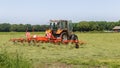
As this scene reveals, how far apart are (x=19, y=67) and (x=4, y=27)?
8928 centimetres

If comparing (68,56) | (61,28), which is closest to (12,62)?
(68,56)

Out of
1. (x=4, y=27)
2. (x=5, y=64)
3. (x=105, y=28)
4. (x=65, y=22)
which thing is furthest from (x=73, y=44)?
(x=105, y=28)

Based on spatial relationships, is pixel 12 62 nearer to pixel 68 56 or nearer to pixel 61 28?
pixel 68 56

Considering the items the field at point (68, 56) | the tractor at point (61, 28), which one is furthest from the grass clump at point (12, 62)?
the tractor at point (61, 28)

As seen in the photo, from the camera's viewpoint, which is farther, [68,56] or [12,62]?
[68,56]

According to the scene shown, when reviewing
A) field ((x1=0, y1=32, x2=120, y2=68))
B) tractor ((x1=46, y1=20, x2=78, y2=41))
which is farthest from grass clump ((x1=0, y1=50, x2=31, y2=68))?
tractor ((x1=46, y1=20, x2=78, y2=41))

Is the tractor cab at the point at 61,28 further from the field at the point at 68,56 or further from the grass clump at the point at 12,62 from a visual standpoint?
the grass clump at the point at 12,62

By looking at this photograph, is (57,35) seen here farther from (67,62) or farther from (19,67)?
(19,67)

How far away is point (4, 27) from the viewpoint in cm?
9638

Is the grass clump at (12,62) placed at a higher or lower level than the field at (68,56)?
higher

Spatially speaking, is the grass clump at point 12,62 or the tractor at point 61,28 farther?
the tractor at point 61,28

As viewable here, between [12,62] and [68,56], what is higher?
[12,62]

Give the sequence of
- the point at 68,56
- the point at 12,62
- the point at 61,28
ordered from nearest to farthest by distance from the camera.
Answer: the point at 12,62
the point at 68,56
the point at 61,28

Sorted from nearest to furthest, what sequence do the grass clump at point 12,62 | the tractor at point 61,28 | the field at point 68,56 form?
the grass clump at point 12,62 → the field at point 68,56 → the tractor at point 61,28
